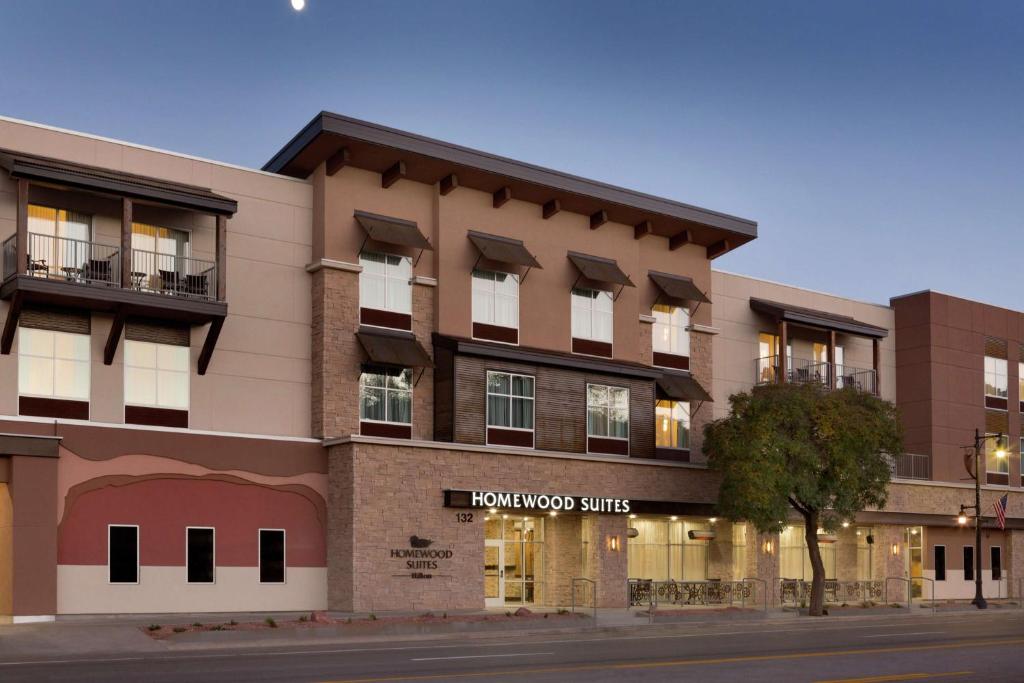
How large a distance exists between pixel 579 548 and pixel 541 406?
4937 millimetres

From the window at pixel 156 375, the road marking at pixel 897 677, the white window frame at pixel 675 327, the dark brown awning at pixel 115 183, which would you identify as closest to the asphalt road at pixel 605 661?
A: the road marking at pixel 897 677

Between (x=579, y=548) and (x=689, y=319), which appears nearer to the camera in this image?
(x=579, y=548)

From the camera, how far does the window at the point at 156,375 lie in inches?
1362

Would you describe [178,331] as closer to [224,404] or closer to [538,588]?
[224,404]

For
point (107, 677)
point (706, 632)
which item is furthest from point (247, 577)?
point (107, 677)

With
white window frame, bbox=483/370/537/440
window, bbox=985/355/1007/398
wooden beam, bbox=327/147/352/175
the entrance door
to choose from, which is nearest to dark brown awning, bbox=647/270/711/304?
white window frame, bbox=483/370/537/440

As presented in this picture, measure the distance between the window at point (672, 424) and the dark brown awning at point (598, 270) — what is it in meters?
4.98

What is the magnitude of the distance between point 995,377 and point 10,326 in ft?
145

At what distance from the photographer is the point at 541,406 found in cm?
4122

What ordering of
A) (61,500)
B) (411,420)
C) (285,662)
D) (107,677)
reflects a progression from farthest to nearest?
1. (411,420)
2. (61,500)
3. (285,662)
4. (107,677)

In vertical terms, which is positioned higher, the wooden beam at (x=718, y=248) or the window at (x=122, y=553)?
the wooden beam at (x=718, y=248)

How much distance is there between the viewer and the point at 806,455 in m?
39.9

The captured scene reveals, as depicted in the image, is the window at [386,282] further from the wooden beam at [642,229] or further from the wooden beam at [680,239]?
the wooden beam at [680,239]

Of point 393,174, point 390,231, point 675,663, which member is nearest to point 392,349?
point 390,231
